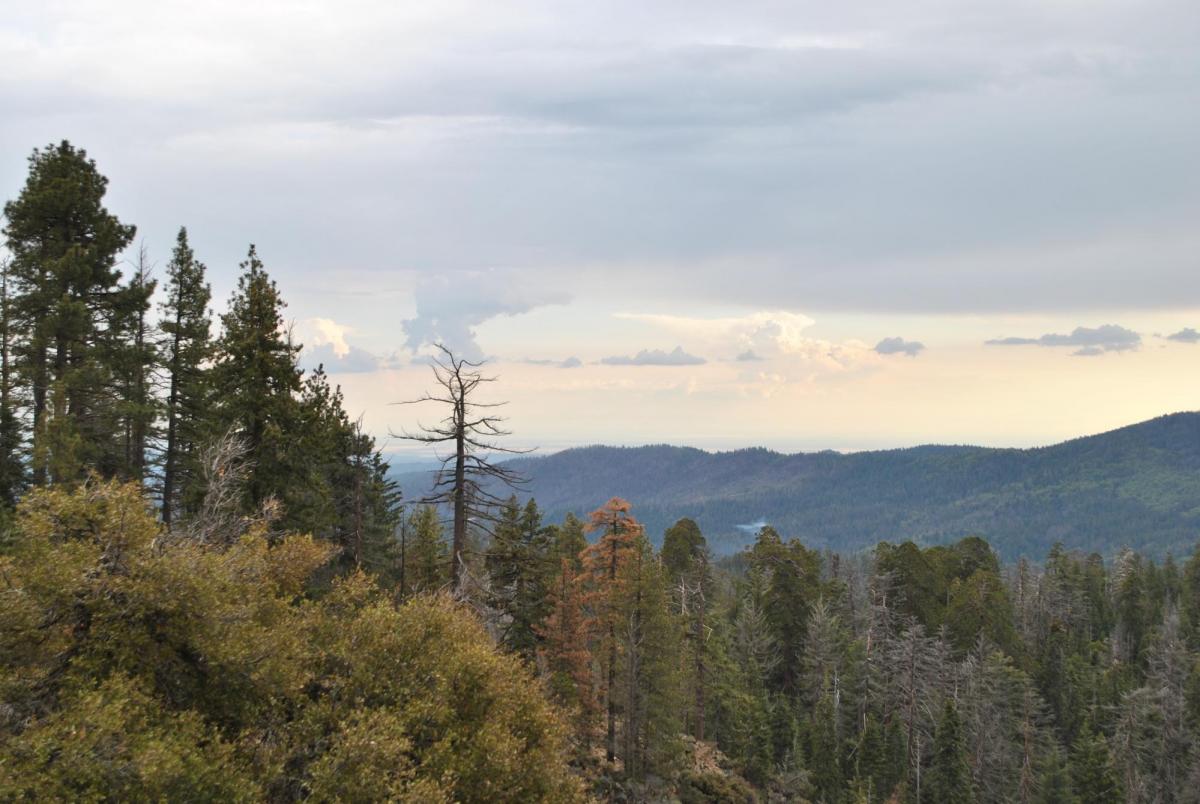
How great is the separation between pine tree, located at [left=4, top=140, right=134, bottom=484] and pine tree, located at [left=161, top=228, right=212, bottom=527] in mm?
2039

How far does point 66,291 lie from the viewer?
94.1 feet

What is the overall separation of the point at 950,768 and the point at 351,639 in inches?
1791

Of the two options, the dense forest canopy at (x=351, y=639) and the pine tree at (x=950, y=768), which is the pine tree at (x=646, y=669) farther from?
the pine tree at (x=950, y=768)

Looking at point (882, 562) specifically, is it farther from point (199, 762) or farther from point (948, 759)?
point (199, 762)

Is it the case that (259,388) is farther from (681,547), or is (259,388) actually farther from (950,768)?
(681,547)

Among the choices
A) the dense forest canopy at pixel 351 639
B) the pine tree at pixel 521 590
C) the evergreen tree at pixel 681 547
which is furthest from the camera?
the evergreen tree at pixel 681 547

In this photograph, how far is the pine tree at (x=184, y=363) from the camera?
29.9m

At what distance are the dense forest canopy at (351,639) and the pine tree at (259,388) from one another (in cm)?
10

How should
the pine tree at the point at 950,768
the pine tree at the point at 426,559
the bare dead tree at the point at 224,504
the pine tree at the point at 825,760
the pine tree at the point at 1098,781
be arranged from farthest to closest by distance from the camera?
the pine tree at the point at 825,760, the pine tree at the point at 950,768, the pine tree at the point at 1098,781, the pine tree at the point at 426,559, the bare dead tree at the point at 224,504

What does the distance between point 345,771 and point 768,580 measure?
200ft

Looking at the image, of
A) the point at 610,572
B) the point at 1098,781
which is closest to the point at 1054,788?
the point at 1098,781

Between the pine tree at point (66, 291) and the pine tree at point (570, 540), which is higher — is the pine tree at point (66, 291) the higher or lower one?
the higher one

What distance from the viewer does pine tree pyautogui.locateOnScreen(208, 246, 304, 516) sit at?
26141mm

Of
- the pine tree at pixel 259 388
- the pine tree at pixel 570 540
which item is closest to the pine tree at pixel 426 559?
the pine tree at pixel 570 540
